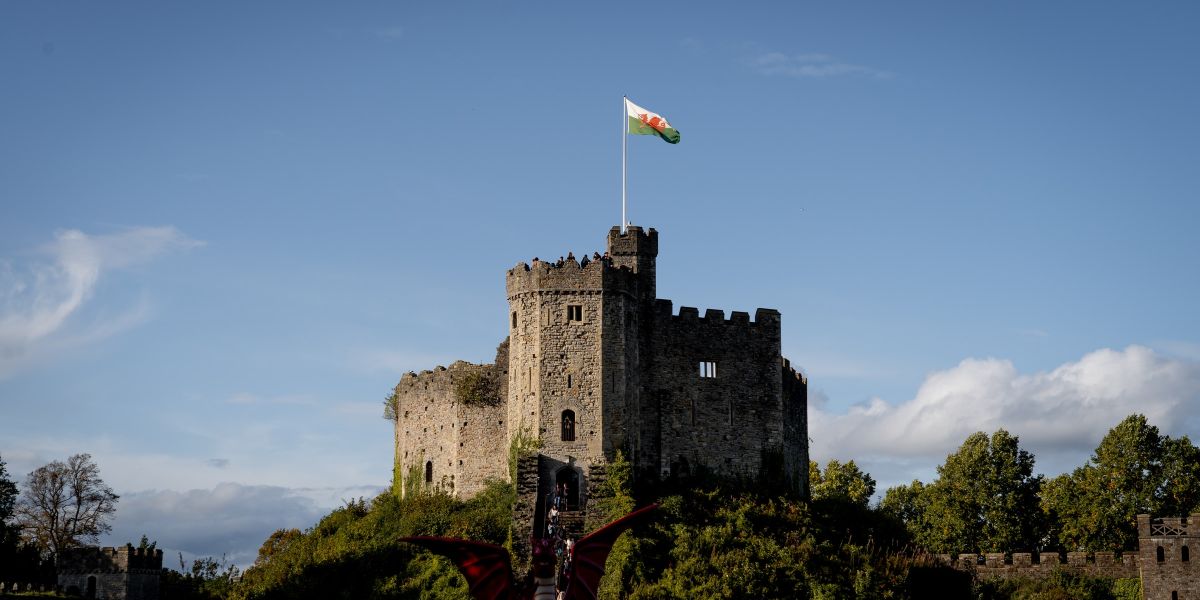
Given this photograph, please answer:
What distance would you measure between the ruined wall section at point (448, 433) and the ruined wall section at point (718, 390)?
7475 mm

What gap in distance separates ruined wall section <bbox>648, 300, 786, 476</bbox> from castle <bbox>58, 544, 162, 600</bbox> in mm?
29253

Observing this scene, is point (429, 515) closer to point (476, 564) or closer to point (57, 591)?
point (57, 591)

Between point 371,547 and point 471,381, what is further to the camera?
point 471,381

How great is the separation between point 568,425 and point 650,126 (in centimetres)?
1419

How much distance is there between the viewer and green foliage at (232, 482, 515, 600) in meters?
61.6

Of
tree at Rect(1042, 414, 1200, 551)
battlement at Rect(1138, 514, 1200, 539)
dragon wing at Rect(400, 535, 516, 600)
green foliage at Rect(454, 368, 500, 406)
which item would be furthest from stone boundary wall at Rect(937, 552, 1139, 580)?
dragon wing at Rect(400, 535, 516, 600)

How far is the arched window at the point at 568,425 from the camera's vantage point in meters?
65.0

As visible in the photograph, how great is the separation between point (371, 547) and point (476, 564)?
3389 cm

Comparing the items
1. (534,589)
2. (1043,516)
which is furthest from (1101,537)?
(534,589)

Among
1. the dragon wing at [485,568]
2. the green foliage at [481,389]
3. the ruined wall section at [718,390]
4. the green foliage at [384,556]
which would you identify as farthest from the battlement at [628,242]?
the dragon wing at [485,568]

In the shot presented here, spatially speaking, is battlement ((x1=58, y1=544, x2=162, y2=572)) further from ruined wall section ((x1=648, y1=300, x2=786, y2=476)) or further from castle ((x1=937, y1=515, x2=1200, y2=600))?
castle ((x1=937, y1=515, x2=1200, y2=600))

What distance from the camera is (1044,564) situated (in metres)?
69.7

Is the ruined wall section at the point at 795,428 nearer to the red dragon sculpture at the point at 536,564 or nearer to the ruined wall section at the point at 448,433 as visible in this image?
Answer: the ruined wall section at the point at 448,433

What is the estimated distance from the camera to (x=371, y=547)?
6569cm
